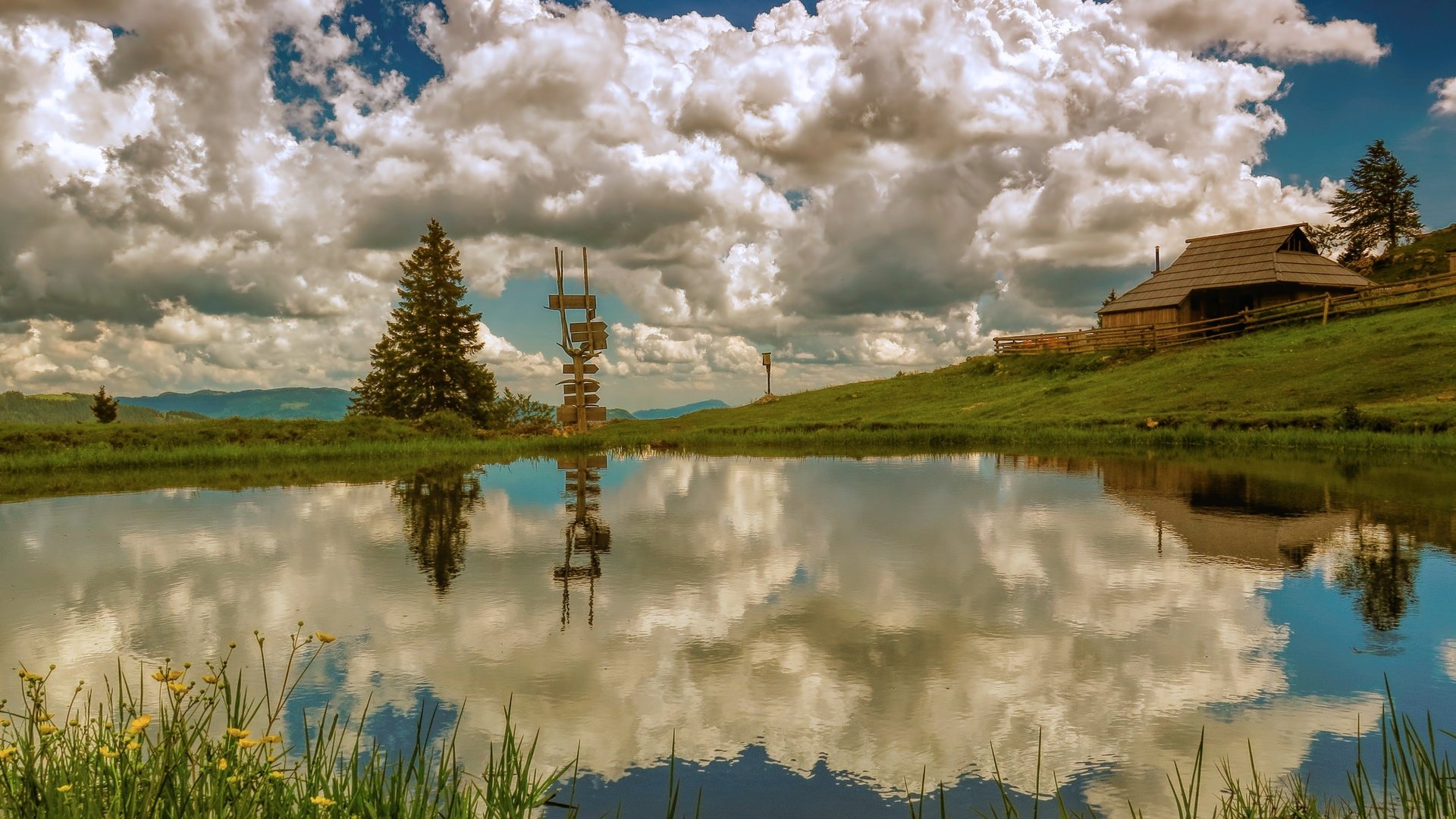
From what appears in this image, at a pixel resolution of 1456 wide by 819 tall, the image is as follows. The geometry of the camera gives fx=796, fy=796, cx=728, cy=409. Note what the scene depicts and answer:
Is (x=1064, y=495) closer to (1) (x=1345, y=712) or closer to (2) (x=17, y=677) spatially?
(1) (x=1345, y=712)

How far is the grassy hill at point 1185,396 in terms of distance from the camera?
28.6m

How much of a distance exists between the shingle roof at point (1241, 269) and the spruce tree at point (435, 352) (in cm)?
4595

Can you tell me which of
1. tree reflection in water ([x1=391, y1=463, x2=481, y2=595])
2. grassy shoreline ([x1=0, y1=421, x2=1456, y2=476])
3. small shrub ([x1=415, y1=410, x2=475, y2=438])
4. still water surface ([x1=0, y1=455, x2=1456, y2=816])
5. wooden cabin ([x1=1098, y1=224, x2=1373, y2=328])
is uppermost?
wooden cabin ([x1=1098, y1=224, x2=1373, y2=328])

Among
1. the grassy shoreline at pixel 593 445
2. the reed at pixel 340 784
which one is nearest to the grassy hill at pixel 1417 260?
the grassy shoreline at pixel 593 445

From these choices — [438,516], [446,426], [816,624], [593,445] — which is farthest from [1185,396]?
[816,624]

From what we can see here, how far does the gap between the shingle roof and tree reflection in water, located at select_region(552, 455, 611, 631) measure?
51255 millimetres

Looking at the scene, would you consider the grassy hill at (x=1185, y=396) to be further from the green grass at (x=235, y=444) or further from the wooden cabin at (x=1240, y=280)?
the green grass at (x=235, y=444)

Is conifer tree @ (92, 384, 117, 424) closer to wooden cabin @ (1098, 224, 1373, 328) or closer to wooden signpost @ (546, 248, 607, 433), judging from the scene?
wooden signpost @ (546, 248, 607, 433)

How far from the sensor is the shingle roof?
53.0 meters

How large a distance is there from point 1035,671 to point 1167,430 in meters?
26.7

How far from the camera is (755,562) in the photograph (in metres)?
9.05

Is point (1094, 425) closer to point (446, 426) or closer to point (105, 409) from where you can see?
point (446, 426)

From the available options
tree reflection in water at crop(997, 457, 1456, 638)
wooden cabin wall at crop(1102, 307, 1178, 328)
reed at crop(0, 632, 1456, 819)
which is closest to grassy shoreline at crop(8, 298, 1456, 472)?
wooden cabin wall at crop(1102, 307, 1178, 328)

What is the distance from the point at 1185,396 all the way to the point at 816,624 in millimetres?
36398
